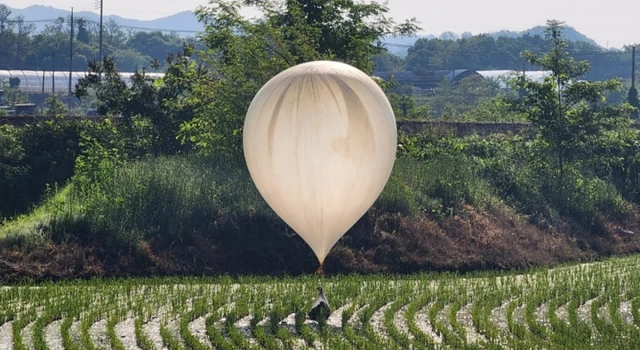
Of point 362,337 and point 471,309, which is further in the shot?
point 471,309

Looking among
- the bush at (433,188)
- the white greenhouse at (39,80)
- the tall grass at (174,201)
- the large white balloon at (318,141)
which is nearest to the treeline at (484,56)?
the white greenhouse at (39,80)

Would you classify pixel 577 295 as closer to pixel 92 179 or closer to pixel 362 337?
pixel 362 337

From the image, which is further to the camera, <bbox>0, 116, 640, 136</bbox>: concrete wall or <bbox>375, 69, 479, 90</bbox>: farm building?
<bbox>375, 69, 479, 90</bbox>: farm building

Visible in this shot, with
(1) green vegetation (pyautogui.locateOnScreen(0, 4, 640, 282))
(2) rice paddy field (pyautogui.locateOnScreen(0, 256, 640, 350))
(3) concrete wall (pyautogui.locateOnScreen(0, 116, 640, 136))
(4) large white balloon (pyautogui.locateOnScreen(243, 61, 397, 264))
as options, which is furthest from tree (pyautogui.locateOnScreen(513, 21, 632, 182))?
(4) large white balloon (pyautogui.locateOnScreen(243, 61, 397, 264))

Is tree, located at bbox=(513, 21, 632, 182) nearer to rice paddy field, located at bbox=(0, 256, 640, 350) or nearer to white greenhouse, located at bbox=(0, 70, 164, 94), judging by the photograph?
rice paddy field, located at bbox=(0, 256, 640, 350)

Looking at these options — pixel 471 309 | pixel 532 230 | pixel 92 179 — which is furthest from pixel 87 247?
pixel 532 230
